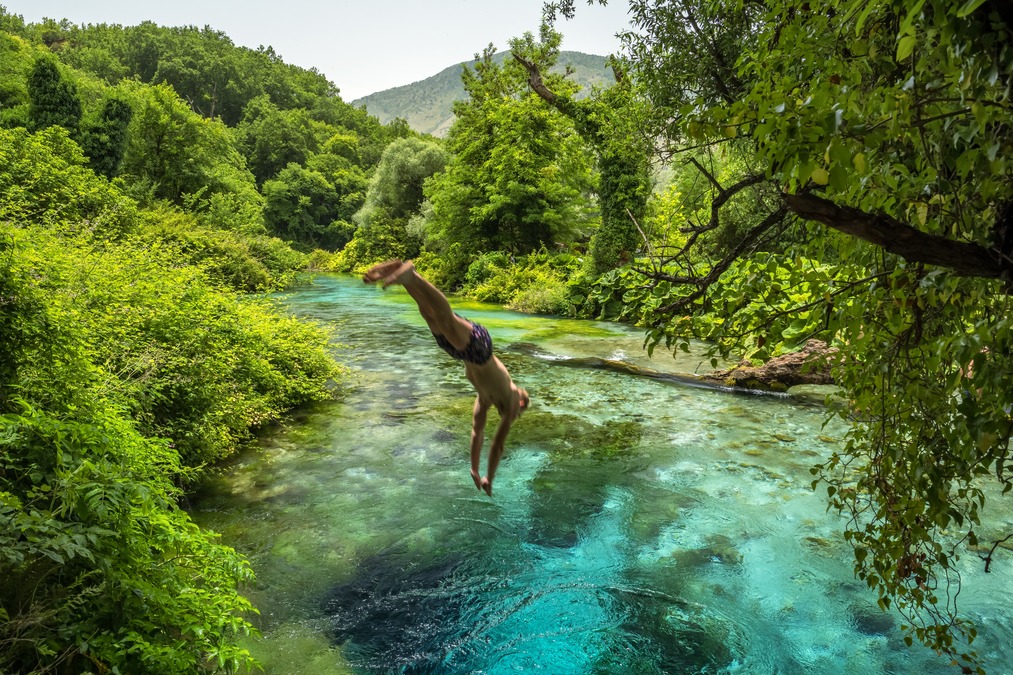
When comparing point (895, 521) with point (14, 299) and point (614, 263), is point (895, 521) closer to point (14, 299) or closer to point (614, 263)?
point (14, 299)

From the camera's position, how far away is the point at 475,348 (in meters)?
2.96

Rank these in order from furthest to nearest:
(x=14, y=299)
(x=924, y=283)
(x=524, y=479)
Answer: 1. (x=524, y=479)
2. (x=14, y=299)
3. (x=924, y=283)

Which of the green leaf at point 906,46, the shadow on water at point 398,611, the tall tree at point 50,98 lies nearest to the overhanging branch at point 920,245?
the green leaf at point 906,46

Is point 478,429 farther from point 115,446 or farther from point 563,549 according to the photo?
point 563,549

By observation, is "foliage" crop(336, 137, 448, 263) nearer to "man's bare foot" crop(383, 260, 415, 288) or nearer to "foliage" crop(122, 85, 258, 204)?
"foliage" crop(122, 85, 258, 204)

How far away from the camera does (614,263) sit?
22938 mm

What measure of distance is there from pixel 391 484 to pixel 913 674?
221 inches

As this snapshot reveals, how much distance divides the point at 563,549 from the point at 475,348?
161 inches

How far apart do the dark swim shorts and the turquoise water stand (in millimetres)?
2847

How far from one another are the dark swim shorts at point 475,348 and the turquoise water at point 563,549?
112 inches

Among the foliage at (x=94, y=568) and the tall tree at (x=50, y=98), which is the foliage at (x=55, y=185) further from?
the foliage at (x=94, y=568)

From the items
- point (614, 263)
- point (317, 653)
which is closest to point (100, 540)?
point (317, 653)

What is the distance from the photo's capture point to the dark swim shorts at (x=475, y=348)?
2.93 metres

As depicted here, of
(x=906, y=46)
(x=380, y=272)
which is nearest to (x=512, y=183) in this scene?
(x=380, y=272)
